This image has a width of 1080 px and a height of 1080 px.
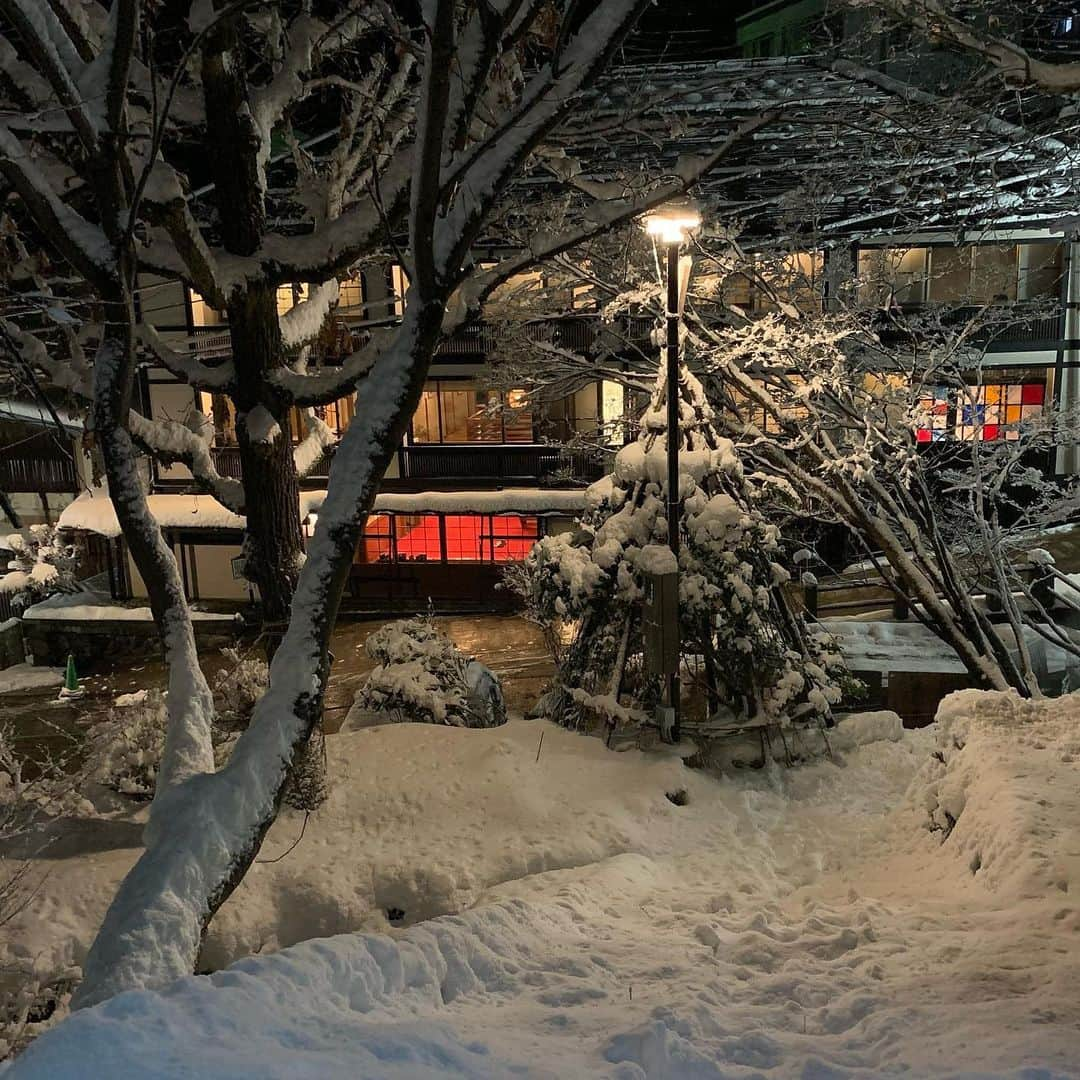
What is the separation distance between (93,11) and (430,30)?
16.2 ft

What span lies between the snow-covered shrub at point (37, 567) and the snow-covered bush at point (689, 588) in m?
15.1

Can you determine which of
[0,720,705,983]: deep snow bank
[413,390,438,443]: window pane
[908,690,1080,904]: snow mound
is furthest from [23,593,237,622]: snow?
[908,690,1080,904]: snow mound

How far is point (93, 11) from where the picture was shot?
7.88 meters

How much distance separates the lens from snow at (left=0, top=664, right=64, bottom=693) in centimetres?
1797

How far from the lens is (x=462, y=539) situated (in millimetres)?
22750

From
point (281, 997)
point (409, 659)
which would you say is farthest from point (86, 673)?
point (281, 997)

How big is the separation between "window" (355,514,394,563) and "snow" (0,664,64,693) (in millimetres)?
7451

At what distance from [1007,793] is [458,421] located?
58.4 ft

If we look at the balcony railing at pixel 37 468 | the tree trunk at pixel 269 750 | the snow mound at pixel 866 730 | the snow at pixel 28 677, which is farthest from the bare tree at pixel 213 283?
the balcony railing at pixel 37 468

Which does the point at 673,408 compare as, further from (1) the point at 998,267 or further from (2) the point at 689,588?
(1) the point at 998,267

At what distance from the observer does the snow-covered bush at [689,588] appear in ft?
31.7

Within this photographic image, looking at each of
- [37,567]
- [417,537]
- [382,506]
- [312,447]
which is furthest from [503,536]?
[312,447]

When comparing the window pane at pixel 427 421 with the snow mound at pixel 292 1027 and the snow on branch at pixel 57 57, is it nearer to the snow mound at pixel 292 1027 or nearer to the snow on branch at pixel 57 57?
the snow on branch at pixel 57 57

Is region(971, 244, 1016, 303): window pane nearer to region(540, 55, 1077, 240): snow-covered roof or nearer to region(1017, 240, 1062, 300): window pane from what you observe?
region(1017, 240, 1062, 300): window pane
